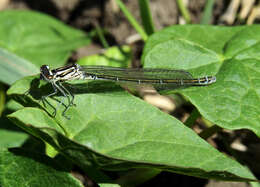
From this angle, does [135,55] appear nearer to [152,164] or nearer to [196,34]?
[196,34]

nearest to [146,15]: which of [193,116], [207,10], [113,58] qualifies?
[113,58]

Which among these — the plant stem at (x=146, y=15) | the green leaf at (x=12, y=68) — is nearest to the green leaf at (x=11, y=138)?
the green leaf at (x=12, y=68)

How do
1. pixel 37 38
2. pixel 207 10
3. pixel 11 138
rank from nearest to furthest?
pixel 11 138
pixel 207 10
pixel 37 38

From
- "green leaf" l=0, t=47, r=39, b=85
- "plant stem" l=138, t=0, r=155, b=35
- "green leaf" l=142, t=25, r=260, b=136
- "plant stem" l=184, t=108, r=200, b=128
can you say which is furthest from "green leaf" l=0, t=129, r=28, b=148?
"plant stem" l=138, t=0, r=155, b=35

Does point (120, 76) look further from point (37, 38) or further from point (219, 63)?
point (37, 38)

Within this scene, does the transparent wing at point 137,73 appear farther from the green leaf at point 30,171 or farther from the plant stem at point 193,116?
the green leaf at point 30,171
